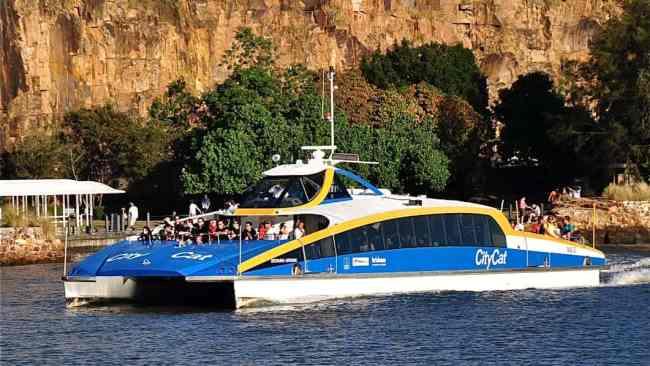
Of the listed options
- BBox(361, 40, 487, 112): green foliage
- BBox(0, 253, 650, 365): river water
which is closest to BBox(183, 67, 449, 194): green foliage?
BBox(361, 40, 487, 112): green foliage

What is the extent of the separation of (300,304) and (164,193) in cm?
4934

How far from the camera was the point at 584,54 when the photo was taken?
504 feet

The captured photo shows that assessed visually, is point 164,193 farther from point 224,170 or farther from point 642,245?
point 642,245

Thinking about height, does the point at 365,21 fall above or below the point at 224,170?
above

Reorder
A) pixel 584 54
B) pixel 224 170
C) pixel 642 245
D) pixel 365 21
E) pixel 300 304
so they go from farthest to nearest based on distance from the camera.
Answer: pixel 584 54
pixel 365 21
pixel 224 170
pixel 642 245
pixel 300 304

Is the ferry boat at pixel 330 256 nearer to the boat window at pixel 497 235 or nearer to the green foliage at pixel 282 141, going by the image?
the boat window at pixel 497 235

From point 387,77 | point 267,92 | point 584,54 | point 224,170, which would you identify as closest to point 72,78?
point 387,77

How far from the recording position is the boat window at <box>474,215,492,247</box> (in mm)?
44875

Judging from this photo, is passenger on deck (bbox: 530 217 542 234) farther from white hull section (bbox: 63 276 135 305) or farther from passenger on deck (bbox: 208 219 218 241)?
white hull section (bbox: 63 276 135 305)

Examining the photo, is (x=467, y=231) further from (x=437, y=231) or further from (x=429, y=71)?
(x=429, y=71)

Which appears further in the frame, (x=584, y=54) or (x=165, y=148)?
(x=584, y=54)

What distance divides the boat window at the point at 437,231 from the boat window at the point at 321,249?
11.7 feet

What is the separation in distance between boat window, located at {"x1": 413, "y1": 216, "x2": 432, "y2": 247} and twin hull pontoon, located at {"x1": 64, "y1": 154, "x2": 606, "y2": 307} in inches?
1.2

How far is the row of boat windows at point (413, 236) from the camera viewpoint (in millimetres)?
41812
